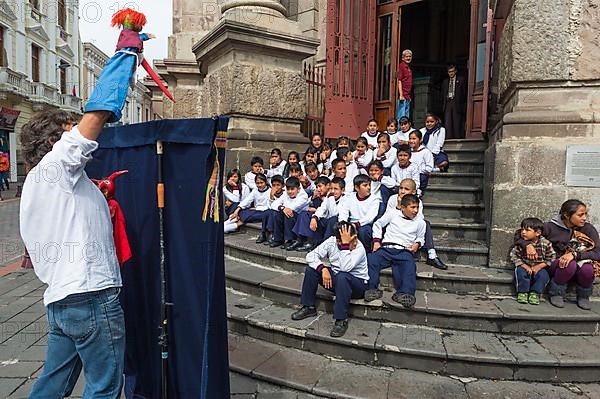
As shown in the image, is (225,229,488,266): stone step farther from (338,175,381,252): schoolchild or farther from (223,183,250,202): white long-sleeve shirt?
A: (223,183,250,202): white long-sleeve shirt

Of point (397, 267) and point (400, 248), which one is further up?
point (400, 248)

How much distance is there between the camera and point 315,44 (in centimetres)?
792

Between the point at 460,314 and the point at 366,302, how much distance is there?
77cm

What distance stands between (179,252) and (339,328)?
1.77 m

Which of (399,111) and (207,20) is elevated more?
(207,20)

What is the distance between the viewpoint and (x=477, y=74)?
7832 mm

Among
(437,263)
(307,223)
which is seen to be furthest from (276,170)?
(437,263)

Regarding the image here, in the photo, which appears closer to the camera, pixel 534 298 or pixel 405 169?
pixel 534 298

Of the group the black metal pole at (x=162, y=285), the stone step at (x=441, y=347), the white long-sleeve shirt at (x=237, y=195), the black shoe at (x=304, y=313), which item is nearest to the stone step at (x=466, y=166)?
the white long-sleeve shirt at (x=237, y=195)

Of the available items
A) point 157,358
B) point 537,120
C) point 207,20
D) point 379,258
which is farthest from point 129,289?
point 207,20

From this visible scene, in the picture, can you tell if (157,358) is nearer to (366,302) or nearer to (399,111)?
(366,302)

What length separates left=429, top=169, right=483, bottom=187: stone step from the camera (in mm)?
6094

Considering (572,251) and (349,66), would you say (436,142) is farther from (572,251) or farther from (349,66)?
(572,251)

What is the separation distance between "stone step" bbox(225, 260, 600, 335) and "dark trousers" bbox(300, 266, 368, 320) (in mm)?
134
